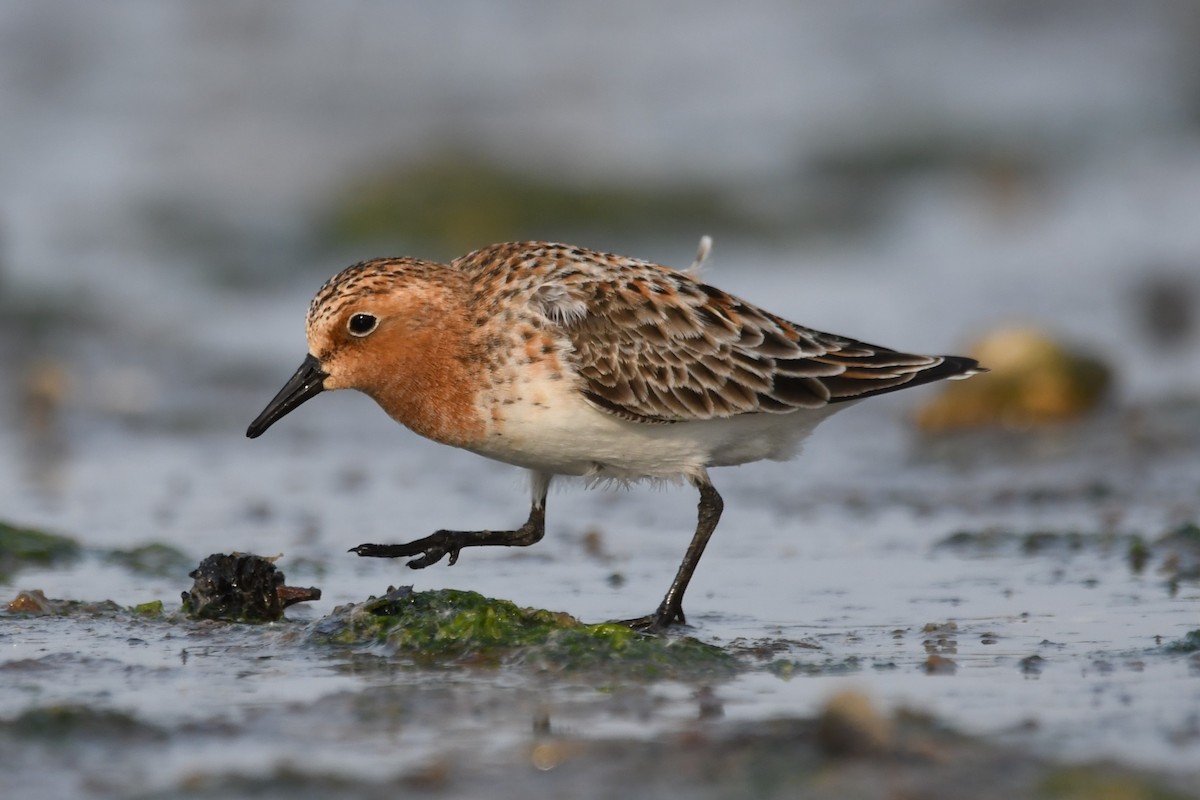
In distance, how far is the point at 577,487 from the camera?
757 cm

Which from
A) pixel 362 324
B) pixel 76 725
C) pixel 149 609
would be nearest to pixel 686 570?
pixel 362 324

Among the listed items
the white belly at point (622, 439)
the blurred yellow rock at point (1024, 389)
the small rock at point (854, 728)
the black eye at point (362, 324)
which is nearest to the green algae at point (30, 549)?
the black eye at point (362, 324)

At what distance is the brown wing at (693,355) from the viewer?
6.38 meters

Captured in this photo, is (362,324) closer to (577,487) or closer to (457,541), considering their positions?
(457,541)

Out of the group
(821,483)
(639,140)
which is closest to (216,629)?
(821,483)

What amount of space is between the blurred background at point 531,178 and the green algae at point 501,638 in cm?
233

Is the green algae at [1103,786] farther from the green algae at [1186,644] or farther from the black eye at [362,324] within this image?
the black eye at [362,324]

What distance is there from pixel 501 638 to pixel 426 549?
1.05 metres

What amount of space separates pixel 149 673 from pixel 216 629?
0.52 metres

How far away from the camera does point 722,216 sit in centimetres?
1652

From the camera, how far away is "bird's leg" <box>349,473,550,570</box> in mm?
6398

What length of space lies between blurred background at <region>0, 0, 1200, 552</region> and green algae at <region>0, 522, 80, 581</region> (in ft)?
2.04

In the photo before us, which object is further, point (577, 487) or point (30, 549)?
point (577, 487)

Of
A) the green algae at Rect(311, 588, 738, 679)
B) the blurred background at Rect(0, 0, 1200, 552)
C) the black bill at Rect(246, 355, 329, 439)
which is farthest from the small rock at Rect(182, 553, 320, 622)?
the blurred background at Rect(0, 0, 1200, 552)
